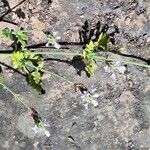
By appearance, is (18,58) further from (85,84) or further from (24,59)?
(85,84)

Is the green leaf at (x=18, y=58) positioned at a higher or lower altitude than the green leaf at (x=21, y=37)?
lower

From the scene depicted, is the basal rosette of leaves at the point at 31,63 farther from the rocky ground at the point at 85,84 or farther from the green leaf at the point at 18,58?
the rocky ground at the point at 85,84

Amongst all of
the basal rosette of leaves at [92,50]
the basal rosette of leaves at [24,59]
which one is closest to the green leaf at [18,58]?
the basal rosette of leaves at [24,59]

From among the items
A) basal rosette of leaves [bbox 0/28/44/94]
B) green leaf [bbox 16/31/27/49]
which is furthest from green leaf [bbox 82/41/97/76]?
green leaf [bbox 16/31/27/49]

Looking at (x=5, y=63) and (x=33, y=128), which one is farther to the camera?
(x=5, y=63)

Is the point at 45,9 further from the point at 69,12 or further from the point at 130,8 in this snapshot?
the point at 130,8

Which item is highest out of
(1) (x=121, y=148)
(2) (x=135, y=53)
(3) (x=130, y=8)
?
(3) (x=130, y=8)

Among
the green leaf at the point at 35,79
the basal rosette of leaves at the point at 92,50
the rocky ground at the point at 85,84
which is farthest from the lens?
the rocky ground at the point at 85,84

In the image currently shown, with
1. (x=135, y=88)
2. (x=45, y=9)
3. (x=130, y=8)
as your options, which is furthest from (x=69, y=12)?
(x=135, y=88)

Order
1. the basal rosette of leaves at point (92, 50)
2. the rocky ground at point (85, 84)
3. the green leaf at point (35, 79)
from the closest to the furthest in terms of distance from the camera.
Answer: the basal rosette of leaves at point (92, 50) < the green leaf at point (35, 79) < the rocky ground at point (85, 84)
